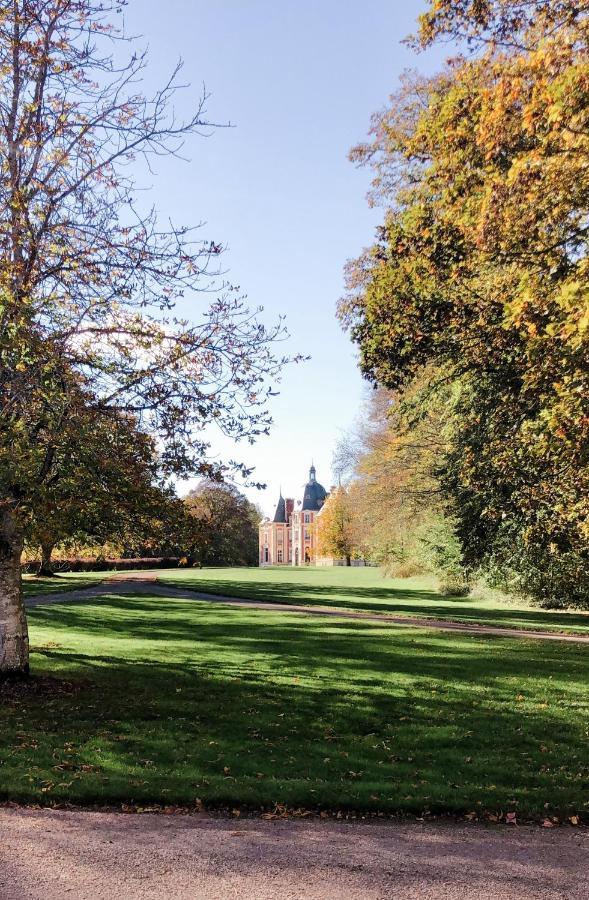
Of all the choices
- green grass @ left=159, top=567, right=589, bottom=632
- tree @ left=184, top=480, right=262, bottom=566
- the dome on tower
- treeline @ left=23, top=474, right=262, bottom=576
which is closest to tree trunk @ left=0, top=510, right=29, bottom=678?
treeline @ left=23, top=474, right=262, bottom=576

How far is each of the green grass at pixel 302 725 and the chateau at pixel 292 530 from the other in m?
91.0

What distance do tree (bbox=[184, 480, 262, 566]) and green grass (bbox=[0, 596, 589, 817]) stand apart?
218cm

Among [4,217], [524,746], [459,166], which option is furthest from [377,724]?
[4,217]

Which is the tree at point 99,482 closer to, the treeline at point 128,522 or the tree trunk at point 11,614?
the treeline at point 128,522

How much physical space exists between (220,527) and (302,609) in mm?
16076

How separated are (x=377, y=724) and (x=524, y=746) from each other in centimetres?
183

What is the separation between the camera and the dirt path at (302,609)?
63.6ft

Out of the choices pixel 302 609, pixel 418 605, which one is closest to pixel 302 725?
pixel 302 609

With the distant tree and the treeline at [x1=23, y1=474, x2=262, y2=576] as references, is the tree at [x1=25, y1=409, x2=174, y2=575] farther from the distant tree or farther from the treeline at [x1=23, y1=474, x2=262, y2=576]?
the distant tree

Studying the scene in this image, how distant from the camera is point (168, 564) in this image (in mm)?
63875

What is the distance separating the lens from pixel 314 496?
112688mm

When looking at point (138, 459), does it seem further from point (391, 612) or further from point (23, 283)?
point (391, 612)

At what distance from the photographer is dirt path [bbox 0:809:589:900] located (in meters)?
4.50

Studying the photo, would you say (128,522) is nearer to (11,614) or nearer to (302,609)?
(11,614)
